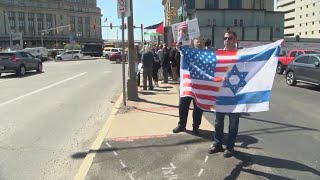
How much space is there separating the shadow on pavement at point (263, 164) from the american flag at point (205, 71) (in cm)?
93

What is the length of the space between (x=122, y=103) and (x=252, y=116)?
3909 mm

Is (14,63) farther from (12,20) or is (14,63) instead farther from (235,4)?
(12,20)

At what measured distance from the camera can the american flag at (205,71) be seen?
669 cm

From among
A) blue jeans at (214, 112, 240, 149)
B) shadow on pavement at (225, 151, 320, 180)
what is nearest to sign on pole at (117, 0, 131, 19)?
blue jeans at (214, 112, 240, 149)

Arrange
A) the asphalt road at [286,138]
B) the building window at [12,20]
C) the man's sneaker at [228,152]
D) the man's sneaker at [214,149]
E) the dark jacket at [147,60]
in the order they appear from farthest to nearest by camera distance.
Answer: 1. the building window at [12,20]
2. the dark jacket at [147,60]
3. the man's sneaker at [214,149]
4. the man's sneaker at [228,152]
5. the asphalt road at [286,138]

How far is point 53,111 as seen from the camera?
1205cm

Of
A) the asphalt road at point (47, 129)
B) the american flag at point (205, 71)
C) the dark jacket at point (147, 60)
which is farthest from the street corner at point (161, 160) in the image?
the dark jacket at point (147, 60)

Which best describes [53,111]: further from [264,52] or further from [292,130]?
[264,52]

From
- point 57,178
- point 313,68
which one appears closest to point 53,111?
point 57,178

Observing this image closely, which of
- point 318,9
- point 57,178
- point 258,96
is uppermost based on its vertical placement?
point 318,9

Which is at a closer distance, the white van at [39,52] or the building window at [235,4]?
the white van at [39,52]

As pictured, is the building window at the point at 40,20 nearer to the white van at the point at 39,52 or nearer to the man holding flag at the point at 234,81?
the white van at the point at 39,52

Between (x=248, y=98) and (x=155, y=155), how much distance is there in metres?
1.66

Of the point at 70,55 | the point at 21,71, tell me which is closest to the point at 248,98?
the point at 21,71
